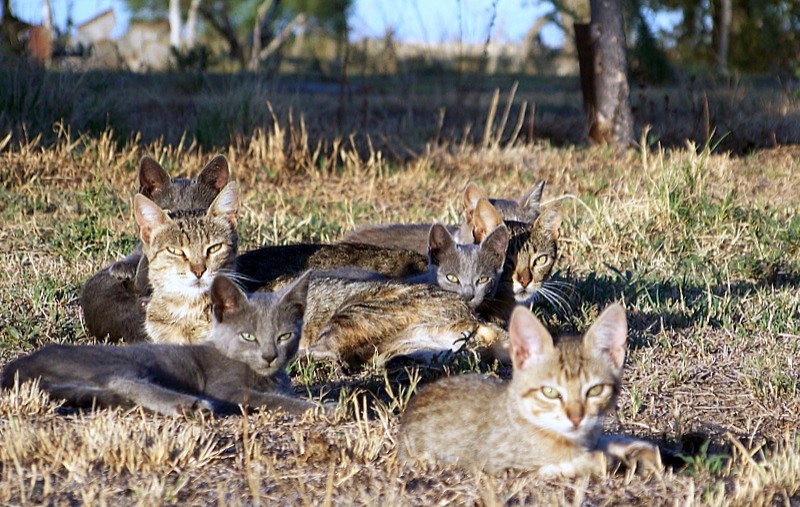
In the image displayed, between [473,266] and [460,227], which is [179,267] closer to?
[473,266]

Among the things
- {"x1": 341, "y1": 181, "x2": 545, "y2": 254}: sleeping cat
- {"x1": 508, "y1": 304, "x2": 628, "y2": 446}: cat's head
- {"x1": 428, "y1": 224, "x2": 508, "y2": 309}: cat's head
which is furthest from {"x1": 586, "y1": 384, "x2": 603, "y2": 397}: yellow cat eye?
{"x1": 341, "y1": 181, "x2": 545, "y2": 254}: sleeping cat

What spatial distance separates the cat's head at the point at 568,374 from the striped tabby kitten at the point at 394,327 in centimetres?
152

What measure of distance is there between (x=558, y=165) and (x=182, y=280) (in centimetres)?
573

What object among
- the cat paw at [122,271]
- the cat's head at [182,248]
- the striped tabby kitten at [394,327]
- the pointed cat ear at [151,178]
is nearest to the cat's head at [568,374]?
the striped tabby kitten at [394,327]

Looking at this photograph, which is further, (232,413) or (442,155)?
(442,155)

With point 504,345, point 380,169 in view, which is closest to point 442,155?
point 380,169

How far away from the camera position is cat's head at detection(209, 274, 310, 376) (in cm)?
423

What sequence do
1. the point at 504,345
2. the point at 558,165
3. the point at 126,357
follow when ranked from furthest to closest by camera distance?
the point at 558,165 → the point at 504,345 → the point at 126,357

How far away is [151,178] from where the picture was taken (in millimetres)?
6422

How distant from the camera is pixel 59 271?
21.1 ft

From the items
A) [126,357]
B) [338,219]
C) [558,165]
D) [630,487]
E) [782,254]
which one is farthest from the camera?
[558,165]

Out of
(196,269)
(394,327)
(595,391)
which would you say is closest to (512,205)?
(394,327)

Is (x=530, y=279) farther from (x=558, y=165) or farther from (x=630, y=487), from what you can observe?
(x=558, y=165)

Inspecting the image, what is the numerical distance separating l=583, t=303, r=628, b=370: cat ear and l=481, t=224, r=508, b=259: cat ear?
202 centimetres
